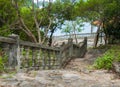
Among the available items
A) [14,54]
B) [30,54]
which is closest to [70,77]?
[14,54]

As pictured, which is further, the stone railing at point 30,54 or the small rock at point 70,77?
the stone railing at point 30,54

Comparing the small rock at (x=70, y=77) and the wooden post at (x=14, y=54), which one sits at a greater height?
the wooden post at (x=14, y=54)

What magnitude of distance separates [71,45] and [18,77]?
8.68 m

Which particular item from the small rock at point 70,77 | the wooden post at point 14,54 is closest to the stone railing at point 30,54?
the wooden post at point 14,54

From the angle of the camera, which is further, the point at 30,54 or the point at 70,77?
the point at 30,54

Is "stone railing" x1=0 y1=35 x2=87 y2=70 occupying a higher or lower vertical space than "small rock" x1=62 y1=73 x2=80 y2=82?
higher

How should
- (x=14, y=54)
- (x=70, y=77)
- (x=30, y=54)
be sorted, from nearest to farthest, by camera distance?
(x=70, y=77), (x=14, y=54), (x=30, y=54)

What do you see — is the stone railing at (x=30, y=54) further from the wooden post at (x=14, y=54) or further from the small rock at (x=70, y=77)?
the small rock at (x=70, y=77)

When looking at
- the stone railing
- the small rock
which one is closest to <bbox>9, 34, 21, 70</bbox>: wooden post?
the stone railing

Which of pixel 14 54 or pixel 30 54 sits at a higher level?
pixel 14 54

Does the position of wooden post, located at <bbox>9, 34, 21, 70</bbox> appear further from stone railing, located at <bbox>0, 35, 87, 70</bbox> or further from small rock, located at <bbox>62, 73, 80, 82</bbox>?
small rock, located at <bbox>62, 73, 80, 82</bbox>

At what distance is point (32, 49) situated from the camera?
35.8 feet

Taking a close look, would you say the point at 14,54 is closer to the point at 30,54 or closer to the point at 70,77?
the point at 30,54

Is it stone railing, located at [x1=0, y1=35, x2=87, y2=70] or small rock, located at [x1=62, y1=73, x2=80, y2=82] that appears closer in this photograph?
small rock, located at [x1=62, y1=73, x2=80, y2=82]
